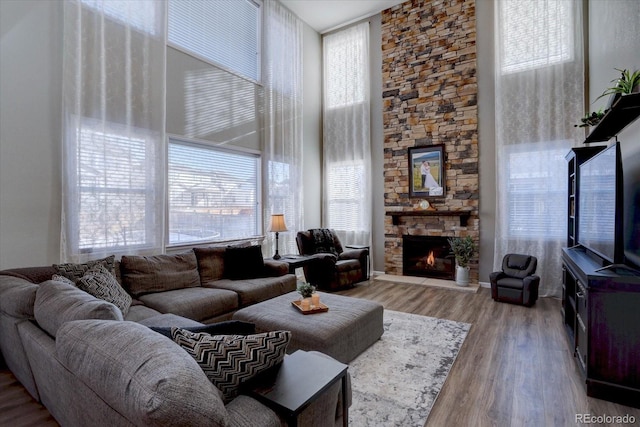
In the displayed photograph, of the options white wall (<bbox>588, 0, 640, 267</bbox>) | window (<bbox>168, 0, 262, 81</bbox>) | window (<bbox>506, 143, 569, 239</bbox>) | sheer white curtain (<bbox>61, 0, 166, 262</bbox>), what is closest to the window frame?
sheer white curtain (<bbox>61, 0, 166, 262</bbox>)

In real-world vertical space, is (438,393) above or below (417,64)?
below

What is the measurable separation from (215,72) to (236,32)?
3.20ft

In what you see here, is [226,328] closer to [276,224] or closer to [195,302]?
[195,302]

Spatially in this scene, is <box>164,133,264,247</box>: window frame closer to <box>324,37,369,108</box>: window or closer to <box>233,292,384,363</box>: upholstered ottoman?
<box>233,292,384,363</box>: upholstered ottoman

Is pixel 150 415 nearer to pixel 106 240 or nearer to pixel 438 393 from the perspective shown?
pixel 438 393

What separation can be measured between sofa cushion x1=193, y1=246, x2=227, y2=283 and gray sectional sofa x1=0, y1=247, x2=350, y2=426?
120 centimetres

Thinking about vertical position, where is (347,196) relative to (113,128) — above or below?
below

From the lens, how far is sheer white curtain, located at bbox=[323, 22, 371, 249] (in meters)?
6.27

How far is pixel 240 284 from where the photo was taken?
11.7ft

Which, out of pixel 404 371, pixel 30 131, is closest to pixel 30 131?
pixel 30 131

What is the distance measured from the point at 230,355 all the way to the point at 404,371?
185cm

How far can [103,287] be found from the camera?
2363 millimetres

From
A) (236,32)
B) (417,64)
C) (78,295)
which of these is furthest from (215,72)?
(78,295)

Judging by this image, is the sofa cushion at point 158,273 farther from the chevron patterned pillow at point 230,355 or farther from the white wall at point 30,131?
the chevron patterned pillow at point 230,355
